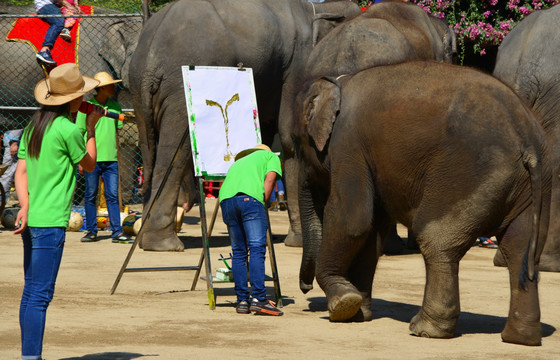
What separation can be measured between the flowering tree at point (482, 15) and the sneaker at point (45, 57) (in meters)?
6.43

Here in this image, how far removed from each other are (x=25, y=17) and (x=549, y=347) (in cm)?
1023

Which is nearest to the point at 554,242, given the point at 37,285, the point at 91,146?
the point at 91,146

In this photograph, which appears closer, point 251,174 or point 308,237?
point 251,174

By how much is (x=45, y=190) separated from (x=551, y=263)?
635 centimetres

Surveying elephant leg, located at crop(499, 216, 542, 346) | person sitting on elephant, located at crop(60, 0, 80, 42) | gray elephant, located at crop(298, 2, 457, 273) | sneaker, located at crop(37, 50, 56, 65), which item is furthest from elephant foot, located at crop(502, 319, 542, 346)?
person sitting on elephant, located at crop(60, 0, 80, 42)

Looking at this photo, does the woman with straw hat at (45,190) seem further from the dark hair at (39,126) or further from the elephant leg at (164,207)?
the elephant leg at (164,207)

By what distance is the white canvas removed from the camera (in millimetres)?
8992

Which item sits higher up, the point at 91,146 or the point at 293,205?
the point at 91,146

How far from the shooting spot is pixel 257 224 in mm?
7969

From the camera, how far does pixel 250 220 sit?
7961 mm

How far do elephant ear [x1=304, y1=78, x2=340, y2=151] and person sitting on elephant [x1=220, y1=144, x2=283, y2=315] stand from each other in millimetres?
638

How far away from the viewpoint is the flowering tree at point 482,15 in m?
17.5

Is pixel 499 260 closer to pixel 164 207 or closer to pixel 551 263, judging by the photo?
pixel 551 263

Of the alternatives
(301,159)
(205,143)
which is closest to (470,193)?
(301,159)
